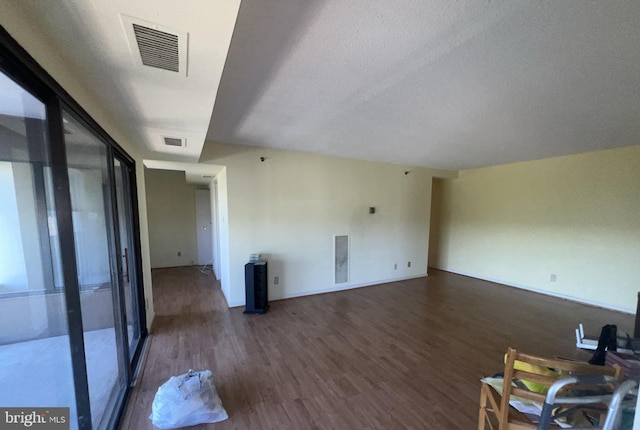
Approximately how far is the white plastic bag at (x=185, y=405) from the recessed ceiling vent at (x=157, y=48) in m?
2.04

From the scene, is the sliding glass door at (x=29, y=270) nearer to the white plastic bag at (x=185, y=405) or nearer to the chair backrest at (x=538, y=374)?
the white plastic bag at (x=185, y=405)

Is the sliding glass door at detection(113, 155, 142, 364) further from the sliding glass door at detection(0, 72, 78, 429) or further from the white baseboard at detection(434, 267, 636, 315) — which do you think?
the white baseboard at detection(434, 267, 636, 315)

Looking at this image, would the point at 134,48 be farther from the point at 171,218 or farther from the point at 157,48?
the point at 171,218

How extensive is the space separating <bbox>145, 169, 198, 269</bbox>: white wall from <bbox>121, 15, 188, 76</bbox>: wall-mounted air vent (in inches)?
238

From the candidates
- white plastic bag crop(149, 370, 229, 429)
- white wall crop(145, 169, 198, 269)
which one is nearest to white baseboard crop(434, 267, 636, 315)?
white plastic bag crop(149, 370, 229, 429)

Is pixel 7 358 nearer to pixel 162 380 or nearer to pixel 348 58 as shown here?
pixel 162 380

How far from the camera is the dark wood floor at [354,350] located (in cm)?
180

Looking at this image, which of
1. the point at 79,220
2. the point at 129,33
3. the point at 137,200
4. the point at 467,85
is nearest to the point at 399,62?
the point at 467,85

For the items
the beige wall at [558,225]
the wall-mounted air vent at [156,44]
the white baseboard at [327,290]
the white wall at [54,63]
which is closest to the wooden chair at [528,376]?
the wall-mounted air vent at [156,44]

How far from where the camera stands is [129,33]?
33.2 inches

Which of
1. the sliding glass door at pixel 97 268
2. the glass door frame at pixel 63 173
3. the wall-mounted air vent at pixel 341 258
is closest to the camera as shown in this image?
the glass door frame at pixel 63 173

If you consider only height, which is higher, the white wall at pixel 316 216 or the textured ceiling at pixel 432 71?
the textured ceiling at pixel 432 71

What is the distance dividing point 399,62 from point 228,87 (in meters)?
1.28

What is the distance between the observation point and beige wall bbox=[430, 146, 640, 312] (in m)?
3.67
